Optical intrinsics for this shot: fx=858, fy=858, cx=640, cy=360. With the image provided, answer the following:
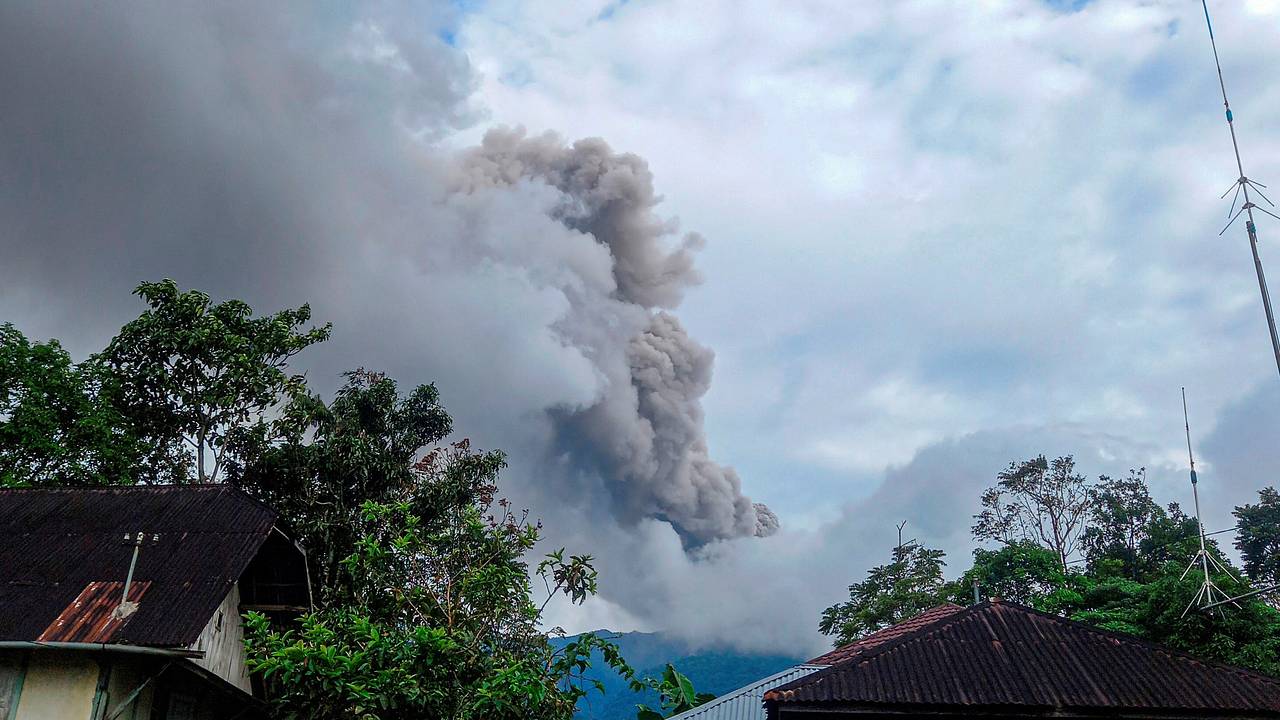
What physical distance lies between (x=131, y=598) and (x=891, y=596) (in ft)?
96.6

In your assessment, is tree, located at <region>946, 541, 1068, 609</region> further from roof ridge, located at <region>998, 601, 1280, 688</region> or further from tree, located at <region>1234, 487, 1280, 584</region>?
roof ridge, located at <region>998, 601, 1280, 688</region>

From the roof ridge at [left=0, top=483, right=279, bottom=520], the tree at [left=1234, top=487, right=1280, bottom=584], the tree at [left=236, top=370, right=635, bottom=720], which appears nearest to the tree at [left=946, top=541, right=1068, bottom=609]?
the tree at [left=1234, top=487, right=1280, bottom=584]

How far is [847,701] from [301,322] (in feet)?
59.4

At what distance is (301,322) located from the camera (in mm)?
23656

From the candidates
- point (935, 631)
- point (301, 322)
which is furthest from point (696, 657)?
point (935, 631)

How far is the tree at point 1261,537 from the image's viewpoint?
41.7 metres

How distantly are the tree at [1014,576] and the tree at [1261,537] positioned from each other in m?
14.5

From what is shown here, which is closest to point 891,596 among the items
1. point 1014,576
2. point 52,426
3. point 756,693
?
point 1014,576

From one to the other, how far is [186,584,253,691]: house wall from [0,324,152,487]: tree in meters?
8.15

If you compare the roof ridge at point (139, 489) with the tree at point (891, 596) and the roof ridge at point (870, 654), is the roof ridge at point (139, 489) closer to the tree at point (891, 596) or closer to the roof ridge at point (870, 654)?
the roof ridge at point (870, 654)

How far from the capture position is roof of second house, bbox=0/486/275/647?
10.9m

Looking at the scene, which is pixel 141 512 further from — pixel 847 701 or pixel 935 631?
pixel 935 631

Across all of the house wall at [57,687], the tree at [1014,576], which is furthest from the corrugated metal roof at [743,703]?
the tree at [1014,576]

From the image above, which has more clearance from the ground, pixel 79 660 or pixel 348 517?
pixel 348 517
